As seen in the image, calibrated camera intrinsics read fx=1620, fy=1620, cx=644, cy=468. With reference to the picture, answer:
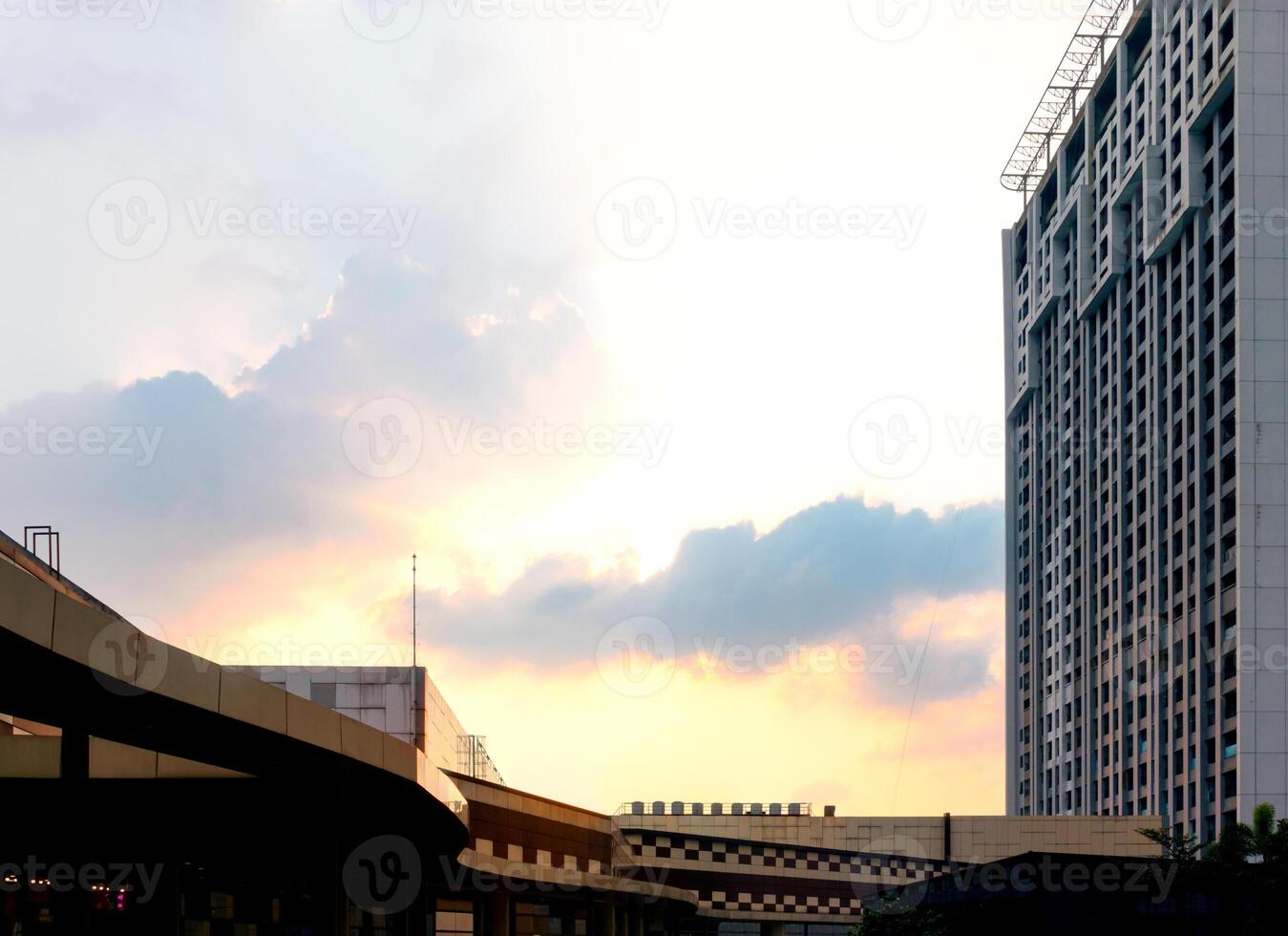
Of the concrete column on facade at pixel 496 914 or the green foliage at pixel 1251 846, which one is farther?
the concrete column on facade at pixel 496 914

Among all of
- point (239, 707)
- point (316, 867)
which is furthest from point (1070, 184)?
point (239, 707)

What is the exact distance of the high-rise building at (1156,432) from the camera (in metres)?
93.7

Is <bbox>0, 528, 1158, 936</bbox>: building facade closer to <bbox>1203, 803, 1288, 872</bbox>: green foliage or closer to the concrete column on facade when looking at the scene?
A: the concrete column on facade

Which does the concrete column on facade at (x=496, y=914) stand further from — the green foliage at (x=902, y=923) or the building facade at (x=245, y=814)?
the green foliage at (x=902, y=923)

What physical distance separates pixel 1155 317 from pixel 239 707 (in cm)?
9730

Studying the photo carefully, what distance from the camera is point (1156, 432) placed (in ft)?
356

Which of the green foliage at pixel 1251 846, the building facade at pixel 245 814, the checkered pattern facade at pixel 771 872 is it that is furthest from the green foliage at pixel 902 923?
the checkered pattern facade at pixel 771 872

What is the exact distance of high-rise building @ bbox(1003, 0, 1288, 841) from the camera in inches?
3688

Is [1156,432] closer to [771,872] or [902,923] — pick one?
[771,872]

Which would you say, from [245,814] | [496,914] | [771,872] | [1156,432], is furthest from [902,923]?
[1156,432]

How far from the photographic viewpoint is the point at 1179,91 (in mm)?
105625

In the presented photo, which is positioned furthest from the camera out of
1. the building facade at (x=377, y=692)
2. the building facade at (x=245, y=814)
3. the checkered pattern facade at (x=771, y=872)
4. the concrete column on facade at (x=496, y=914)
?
the checkered pattern facade at (x=771, y=872)

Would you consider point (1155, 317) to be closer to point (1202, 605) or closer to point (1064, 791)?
point (1202, 605)

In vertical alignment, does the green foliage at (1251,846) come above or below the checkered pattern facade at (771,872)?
above
